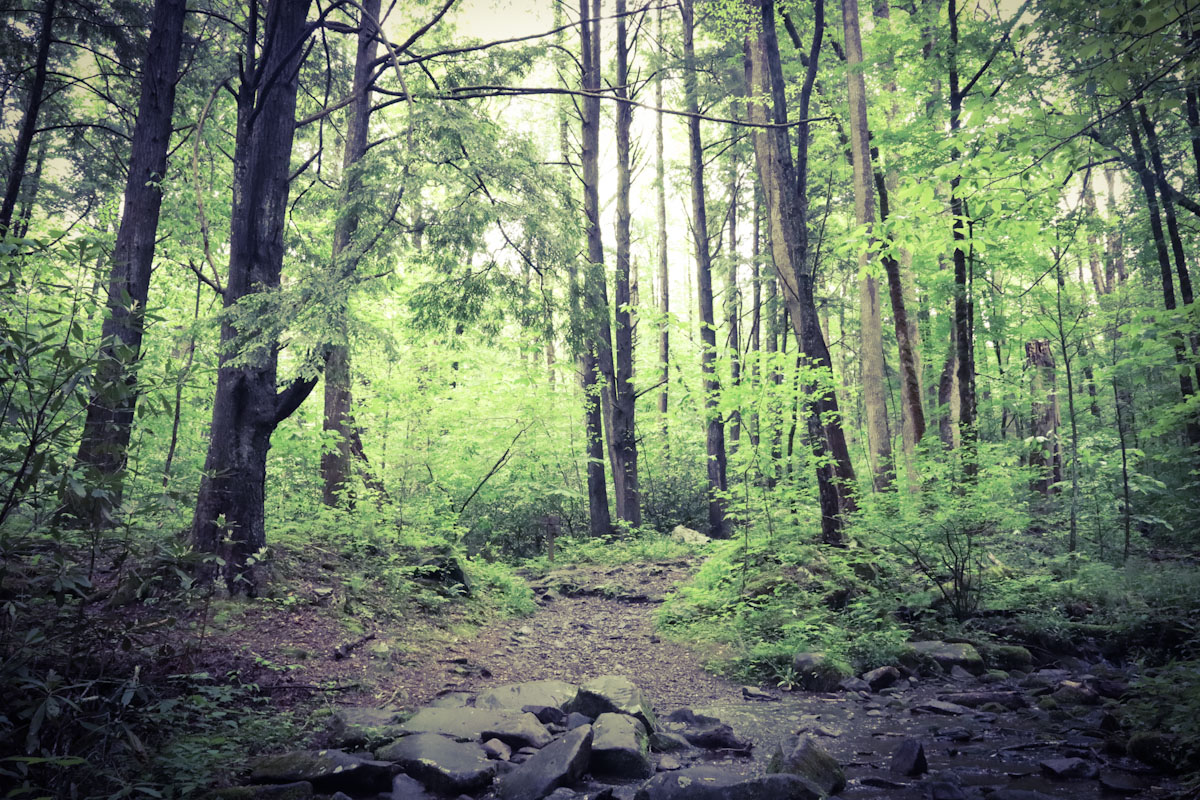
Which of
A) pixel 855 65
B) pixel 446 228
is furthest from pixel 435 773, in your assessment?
pixel 855 65

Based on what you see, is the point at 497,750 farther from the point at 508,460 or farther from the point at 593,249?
the point at 593,249

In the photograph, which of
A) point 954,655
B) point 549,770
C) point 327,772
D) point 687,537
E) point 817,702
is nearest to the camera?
point 327,772

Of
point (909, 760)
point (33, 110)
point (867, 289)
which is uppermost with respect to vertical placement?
point (33, 110)

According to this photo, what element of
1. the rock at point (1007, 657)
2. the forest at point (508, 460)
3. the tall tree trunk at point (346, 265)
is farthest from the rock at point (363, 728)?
the rock at point (1007, 657)

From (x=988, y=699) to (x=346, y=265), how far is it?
659cm

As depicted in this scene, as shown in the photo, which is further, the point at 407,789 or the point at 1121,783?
the point at 407,789

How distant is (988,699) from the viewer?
4.97 metres

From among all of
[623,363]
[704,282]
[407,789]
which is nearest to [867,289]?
[623,363]

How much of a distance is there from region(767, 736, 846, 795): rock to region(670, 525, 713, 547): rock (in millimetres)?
10641

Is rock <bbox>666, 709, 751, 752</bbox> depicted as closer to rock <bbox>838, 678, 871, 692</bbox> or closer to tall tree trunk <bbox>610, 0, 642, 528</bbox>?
rock <bbox>838, 678, 871, 692</bbox>

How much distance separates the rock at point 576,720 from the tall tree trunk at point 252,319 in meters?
3.42

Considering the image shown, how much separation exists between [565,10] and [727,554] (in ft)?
45.2

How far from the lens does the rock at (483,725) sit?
4.28 m

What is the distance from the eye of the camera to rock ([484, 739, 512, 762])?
4.03 meters
